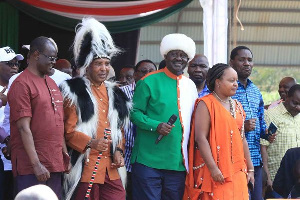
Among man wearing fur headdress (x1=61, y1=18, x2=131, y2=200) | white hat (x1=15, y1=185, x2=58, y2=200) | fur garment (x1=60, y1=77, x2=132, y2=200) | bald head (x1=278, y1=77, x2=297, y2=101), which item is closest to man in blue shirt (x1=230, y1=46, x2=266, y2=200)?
man wearing fur headdress (x1=61, y1=18, x2=131, y2=200)

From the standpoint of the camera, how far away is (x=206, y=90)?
6.77m

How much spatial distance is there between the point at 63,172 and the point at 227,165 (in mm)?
1467

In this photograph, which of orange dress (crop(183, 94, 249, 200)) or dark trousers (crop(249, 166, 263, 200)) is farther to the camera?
dark trousers (crop(249, 166, 263, 200))

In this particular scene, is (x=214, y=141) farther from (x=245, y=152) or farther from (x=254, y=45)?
(x=254, y=45)

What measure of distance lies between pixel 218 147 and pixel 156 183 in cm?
66

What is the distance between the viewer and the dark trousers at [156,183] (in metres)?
5.92

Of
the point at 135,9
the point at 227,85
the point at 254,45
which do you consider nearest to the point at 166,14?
the point at 135,9

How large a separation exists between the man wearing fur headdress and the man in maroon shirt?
188 millimetres

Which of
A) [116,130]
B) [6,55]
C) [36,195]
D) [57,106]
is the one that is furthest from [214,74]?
[36,195]

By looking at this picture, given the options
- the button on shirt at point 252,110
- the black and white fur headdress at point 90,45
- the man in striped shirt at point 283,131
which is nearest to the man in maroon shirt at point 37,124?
the black and white fur headdress at point 90,45

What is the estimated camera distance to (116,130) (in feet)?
19.1

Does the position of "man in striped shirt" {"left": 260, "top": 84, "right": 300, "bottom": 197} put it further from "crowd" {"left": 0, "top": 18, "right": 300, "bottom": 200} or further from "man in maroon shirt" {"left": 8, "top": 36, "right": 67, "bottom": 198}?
"man in maroon shirt" {"left": 8, "top": 36, "right": 67, "bottom": 198}

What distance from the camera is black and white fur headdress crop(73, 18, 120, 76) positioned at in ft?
19.0

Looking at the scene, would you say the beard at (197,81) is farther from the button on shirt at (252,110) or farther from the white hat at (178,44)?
the white hat at (178,44)
